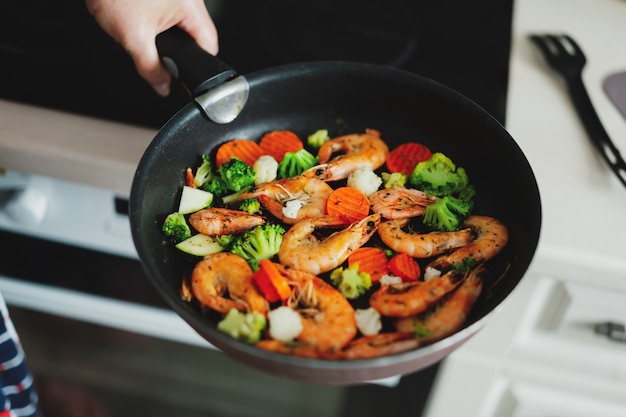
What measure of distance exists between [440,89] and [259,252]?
1.21 ft

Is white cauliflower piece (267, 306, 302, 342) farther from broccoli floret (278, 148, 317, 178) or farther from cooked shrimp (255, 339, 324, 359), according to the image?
broccoli floret (278, 148, 317, 178)

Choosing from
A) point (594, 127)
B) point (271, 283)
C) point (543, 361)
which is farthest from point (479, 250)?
point (543, 361)

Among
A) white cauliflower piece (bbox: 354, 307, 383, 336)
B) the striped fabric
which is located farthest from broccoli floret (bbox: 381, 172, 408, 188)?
the striped fabric

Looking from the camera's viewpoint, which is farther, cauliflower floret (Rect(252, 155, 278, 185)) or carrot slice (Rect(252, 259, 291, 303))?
cauliflower floret (Rect(252, 155, 278, 185))

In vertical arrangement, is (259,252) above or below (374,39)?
below

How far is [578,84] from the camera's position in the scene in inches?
41.8

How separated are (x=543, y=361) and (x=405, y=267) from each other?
0.53m

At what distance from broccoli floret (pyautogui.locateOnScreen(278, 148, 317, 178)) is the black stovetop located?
0.83ft

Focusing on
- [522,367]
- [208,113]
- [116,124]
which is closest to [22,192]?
[116,124]

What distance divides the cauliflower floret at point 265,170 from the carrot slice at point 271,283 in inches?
7.0

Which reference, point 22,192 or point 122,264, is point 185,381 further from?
point 22,192

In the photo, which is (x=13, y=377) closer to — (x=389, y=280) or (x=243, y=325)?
(x=243, y=325)

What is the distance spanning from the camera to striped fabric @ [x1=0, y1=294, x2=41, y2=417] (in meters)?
0.92

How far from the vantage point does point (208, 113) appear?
33.7 inches
